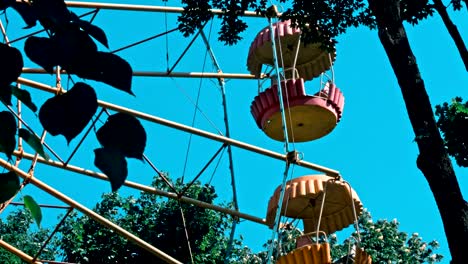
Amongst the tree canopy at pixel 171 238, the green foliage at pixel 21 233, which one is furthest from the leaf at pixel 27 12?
the green foliage at pixel 21 233

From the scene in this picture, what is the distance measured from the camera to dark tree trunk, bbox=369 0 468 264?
5.43 meters

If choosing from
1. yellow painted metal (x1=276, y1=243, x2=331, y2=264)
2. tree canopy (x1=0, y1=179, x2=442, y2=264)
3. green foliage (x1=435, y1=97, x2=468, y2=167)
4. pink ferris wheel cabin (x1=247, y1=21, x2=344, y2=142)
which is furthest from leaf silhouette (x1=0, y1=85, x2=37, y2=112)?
tree canopy (x1=0, y1=179, x2=442, y2=264)

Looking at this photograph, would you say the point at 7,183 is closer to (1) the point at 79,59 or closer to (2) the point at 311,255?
(1) the point at 79,59

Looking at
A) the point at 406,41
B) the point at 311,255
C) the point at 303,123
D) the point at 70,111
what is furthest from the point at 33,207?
the point at 303,123

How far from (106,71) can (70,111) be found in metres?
0.06

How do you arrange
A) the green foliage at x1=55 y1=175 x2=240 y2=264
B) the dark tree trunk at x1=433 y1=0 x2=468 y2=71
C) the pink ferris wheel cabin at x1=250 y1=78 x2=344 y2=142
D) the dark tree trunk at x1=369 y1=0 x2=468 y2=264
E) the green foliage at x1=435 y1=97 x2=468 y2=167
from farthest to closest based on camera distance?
the green foliage at x1=55 y1=175 x2=240 y2=264
the pink ferris wheel cabin at x1=250 y1=78 x2=344 y2=142
the green foliage at x1=435 y1=97 x2=468 y2=167
the dark tree trunk at x1=433 y1=0 x2=468 y2=71
the dark tree trunk at x1=369 y1=0 x2=468 y2=264

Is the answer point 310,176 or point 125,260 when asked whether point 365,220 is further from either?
point 310,176

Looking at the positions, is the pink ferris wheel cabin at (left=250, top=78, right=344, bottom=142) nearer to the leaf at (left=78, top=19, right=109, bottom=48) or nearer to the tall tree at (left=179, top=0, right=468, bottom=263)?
the tall tree at (left=179, top=0, right=468, bottom=263)

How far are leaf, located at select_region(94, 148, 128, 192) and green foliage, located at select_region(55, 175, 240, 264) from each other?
15.6 metres

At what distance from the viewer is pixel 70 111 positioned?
1.08 meters

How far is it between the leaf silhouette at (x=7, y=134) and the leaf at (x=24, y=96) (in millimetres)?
45

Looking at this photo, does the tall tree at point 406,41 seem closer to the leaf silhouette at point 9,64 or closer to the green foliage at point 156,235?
the leaf silhouette at point 9,64

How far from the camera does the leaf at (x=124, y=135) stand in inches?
42.1

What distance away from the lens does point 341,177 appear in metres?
9.51
